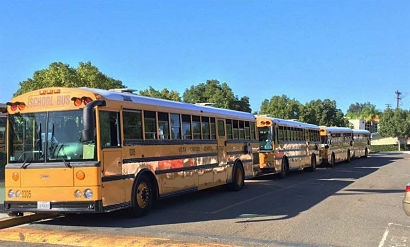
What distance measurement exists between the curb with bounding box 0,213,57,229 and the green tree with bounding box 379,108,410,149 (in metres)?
81.7

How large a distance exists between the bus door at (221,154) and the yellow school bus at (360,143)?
29.7 meters

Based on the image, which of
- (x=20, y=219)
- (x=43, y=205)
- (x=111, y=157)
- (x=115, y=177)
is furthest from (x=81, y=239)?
(x=20, y=219)

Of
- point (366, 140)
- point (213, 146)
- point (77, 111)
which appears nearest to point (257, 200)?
point (213, 146)

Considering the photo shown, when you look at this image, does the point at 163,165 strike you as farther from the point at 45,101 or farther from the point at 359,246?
the point at 359,246

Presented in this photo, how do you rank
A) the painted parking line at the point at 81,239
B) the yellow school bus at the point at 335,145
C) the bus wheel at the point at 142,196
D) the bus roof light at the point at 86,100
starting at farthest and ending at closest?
the yellow school bus at the point at 335,145, the bus wheel at the point at 142,196, the bus roof light at the point at 86,100, the painted parking line at the point at 81,239

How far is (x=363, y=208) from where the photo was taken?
520 inches

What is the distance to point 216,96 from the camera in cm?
5619

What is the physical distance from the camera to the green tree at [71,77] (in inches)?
1548

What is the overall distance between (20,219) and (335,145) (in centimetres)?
2876

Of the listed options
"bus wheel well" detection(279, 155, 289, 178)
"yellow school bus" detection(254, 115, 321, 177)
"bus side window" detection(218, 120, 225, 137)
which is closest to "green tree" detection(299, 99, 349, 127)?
"yellow school bus" detection(254, 115, 321, 177)

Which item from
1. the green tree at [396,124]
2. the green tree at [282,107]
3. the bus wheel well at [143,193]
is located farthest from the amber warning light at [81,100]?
the green tree at [396,124]

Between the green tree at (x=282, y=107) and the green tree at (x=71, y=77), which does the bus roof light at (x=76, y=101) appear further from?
the green tree at (x=282, y=107)

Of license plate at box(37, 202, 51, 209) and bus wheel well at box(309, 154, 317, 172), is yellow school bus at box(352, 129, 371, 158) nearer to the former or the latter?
bus wheel well at box(309, 154, 317, 172)

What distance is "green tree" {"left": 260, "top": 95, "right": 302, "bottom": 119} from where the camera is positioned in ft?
230
